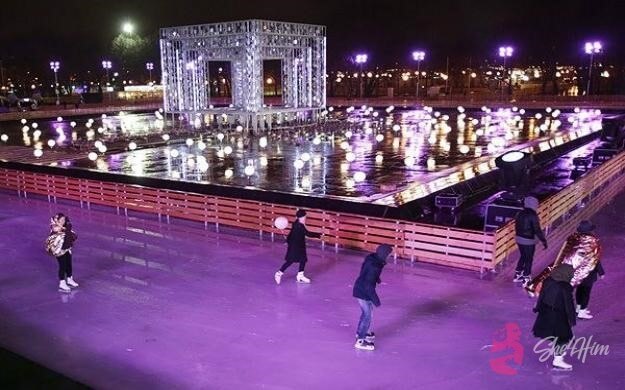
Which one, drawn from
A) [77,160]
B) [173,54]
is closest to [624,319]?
[77,160]

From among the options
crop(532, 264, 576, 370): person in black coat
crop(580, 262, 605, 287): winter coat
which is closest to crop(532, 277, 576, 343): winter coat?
crop(532, 264, 576, 370): person in black coat

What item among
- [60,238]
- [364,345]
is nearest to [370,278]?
[364,345]

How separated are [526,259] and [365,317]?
431 cm

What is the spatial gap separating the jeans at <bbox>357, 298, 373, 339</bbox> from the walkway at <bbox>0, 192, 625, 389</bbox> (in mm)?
313

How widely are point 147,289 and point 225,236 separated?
158 inches

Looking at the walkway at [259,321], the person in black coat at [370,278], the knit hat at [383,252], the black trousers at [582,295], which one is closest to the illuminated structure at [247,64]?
the walkway at [259,321]

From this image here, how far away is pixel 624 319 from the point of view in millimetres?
10141

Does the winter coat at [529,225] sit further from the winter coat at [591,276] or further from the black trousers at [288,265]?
the black trousers at [288,265]

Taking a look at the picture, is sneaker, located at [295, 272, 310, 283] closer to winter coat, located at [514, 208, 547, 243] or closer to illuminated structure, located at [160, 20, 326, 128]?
winter coat, located at [514, 208, 547, 243]

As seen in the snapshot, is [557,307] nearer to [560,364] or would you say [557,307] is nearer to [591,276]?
[560,364]

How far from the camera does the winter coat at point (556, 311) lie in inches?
307

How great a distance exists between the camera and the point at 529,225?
36.9ft

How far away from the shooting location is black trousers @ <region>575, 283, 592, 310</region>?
994 cm

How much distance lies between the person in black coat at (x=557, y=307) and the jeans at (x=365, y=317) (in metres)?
2.28
